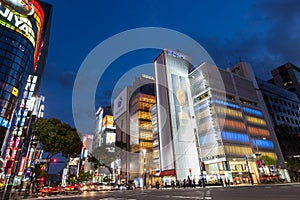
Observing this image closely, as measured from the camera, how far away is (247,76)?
74.9m

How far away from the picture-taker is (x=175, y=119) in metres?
62.9

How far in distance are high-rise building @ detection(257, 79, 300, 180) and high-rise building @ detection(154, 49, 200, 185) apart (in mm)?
32767

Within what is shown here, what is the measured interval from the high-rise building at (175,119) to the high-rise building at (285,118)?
32.8 meters

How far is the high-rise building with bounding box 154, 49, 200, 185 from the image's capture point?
58.2 m

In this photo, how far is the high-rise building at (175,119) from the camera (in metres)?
58.2

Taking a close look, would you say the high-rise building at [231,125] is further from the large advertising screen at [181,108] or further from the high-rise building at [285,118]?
the high-rise building at [285,118]

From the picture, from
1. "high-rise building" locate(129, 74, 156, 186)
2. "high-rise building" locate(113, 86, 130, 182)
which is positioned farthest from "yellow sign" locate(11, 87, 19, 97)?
"high-rise building" locate(129, 74, 156, 186)

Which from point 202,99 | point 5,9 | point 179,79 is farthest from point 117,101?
point 5,9

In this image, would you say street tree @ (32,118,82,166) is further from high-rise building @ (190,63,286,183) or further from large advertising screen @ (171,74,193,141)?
large advertising screen @ (171,74,193,141)

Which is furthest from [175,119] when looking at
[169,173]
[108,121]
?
[108,121]

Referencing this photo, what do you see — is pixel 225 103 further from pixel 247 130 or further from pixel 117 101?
pixel 117 101

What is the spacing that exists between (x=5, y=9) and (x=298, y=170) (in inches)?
3954

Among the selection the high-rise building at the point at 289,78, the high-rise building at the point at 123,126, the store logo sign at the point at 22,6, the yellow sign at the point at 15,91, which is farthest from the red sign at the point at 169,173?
the high-rise building at the point at 289,78

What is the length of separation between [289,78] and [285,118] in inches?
1314
